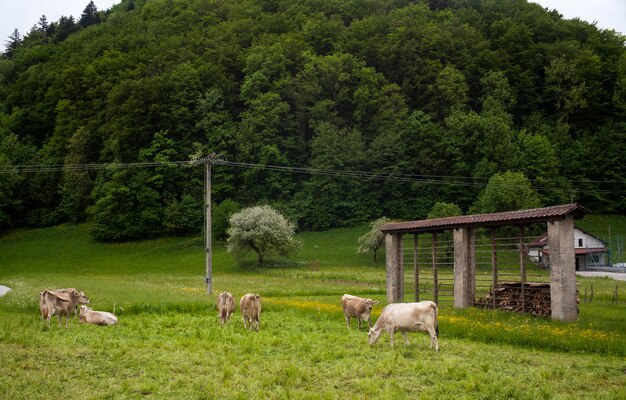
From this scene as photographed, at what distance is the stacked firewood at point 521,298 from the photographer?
26.3m

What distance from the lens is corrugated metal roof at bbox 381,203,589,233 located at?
78.6 ft

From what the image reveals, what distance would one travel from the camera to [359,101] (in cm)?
11150

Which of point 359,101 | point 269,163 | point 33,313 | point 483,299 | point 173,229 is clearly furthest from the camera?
point 359,101

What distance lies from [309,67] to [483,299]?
292 feet

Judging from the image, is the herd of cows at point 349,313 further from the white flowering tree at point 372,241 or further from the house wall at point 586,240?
the house wall at point 586,240

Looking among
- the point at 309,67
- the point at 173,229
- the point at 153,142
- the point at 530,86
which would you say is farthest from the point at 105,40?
the point at 530,86

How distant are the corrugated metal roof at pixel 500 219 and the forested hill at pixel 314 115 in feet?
178

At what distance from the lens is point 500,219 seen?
26484mm

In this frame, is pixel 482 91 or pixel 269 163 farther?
pixel 482 91

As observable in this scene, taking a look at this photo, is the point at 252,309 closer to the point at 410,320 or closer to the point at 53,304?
the point at 410,320

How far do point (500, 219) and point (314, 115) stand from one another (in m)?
87.0

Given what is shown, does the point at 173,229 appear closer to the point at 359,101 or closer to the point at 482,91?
the point at 359,101

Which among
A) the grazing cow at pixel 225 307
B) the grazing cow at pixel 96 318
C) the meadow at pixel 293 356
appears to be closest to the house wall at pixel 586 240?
the meadow at pixel 293 356

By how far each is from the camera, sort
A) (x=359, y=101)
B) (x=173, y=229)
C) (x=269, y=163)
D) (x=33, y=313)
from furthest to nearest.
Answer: (x=359, y=101) → (x=269, y=163) → (x=173, y=229) → (x=33, y=313)
